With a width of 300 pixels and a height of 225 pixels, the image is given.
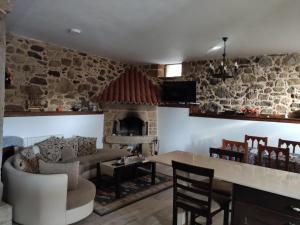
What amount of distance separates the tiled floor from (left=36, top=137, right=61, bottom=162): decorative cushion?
62.0 inches

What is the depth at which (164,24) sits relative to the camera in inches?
147

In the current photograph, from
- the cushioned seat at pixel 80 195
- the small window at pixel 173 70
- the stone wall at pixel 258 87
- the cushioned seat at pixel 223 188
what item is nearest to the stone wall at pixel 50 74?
the small window at pixel 173 70

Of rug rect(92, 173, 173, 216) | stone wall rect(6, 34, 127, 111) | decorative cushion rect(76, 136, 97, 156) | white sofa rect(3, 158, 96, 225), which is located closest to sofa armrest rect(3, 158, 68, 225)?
white sofa rect(3, 158, 96, 225)

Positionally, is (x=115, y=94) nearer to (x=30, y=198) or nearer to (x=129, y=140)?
(x=129, y=140)

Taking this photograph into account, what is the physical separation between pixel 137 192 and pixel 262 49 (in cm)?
379

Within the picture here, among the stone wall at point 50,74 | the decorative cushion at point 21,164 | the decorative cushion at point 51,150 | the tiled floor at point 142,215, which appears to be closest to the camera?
the decorative cushion at point 21,164

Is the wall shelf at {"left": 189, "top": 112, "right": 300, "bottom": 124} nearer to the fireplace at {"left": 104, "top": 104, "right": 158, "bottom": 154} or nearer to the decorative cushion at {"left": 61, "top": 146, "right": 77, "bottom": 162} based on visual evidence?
the fireplace at {"left": 104, "top": 104, "right": 158, "bottom": 154}

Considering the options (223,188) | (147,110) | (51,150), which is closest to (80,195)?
(51,150)

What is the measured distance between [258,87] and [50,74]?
4781 mm

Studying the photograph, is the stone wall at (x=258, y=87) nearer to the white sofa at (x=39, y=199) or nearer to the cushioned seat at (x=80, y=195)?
the cushioned seat at (x=80, y=195)

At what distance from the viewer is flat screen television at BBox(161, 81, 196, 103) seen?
6.61 meters

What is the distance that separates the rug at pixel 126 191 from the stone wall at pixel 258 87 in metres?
2.51

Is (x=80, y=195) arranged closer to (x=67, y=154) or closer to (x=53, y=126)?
(x=67, y=154)

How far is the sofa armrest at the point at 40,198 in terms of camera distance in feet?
9.19
